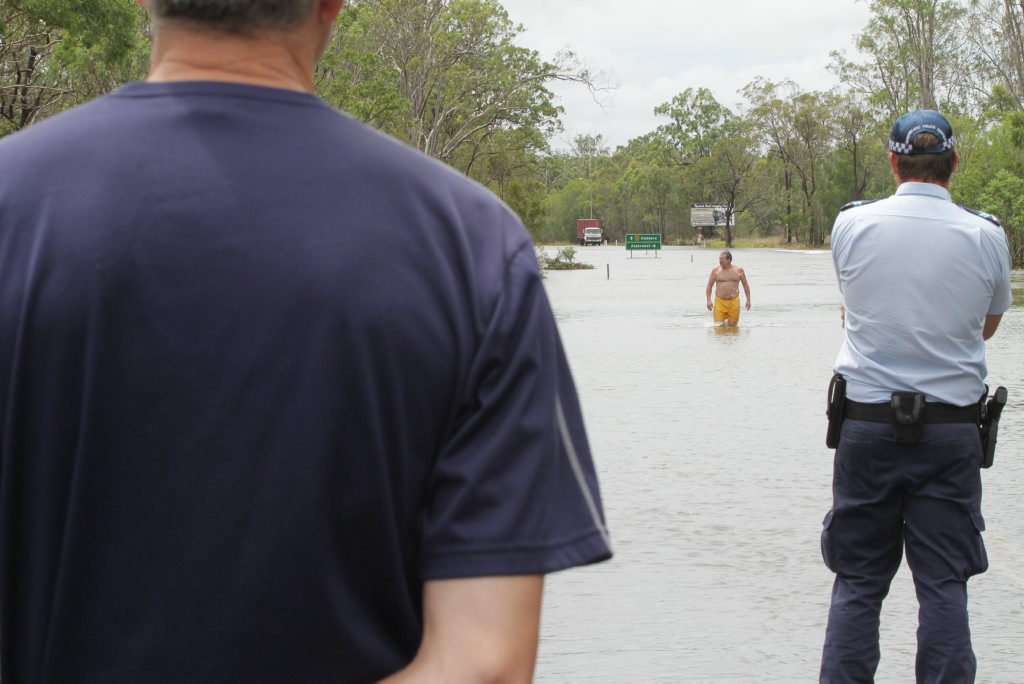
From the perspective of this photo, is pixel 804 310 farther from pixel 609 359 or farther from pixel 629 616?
pixel 629 616

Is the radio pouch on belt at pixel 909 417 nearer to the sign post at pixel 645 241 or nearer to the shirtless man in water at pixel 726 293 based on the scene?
the shirtless man in water at pixel 726 293

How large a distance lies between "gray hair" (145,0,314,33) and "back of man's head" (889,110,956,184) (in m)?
3.09

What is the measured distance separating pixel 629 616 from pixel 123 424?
4580mm

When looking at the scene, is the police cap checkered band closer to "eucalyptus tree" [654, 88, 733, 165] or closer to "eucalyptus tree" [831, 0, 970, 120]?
"eucalyptus tree" [831, 0, 970, 120]

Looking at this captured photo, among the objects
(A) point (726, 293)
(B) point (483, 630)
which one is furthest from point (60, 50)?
(B) point (483, 630)

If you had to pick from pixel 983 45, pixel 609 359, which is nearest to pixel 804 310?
pixel 609 359

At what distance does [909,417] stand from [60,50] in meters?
26.9

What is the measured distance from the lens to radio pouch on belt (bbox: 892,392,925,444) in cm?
441

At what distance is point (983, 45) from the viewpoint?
7075 centimetres

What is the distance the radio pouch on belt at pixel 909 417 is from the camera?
14.5 ft

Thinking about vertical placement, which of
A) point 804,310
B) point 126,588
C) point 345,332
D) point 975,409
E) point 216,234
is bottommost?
point 804,310

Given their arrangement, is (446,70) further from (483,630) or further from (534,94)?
(483,630)

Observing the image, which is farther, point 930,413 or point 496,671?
point 930,413

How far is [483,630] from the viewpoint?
1.68 m
